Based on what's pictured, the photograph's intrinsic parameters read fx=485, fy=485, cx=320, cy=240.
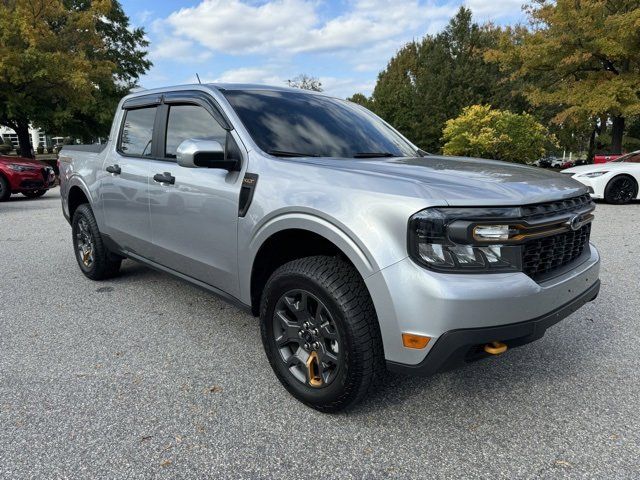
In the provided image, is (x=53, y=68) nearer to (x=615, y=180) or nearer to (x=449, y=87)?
(x=615, y=180)

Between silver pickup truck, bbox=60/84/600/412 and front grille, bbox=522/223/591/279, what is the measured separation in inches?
0.4

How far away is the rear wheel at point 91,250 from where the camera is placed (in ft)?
15.7

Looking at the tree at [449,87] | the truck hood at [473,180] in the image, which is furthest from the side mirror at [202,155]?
the tree at [449,87]

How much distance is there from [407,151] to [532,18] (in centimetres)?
2104

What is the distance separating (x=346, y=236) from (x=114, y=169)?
9.07 feet

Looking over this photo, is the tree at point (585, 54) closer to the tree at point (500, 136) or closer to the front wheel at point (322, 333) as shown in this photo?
the tree at point (500, 136)

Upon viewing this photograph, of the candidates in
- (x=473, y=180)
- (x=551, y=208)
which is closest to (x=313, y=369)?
(x=473, y=180)

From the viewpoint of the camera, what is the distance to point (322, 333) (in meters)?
2.50

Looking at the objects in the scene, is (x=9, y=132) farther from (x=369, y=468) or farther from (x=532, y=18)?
(x=369, y=468)

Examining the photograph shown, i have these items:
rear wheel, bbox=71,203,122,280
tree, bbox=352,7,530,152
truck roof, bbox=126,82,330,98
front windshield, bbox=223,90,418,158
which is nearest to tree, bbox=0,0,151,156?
rear wheel, bbox=71,203,122,280

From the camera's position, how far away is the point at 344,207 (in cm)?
236

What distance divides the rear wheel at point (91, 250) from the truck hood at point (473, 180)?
9.53ft

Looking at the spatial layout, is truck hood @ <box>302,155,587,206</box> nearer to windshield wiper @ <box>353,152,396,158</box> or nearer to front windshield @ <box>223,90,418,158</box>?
windshield wiper @ <box>353,152,396,158</box>

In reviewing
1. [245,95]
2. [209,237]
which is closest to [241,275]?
[209,237]
